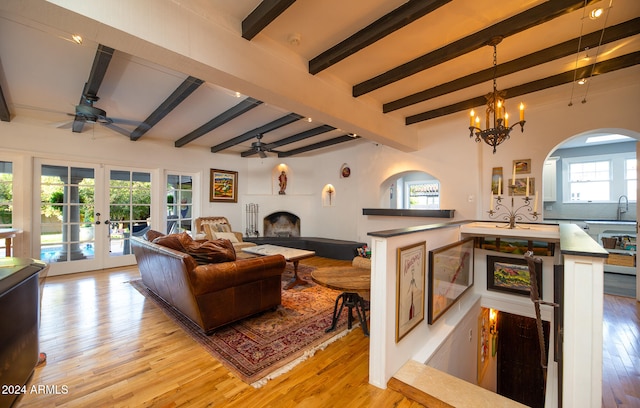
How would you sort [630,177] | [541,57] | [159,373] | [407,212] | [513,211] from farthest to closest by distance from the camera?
[630,177]
[407,212]
[513,211]
[541,57]
[159,373]

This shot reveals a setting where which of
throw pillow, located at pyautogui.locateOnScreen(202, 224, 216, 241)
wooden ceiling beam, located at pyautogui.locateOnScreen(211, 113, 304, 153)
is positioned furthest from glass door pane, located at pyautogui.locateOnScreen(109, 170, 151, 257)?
wooden ceiling beam, located at pyautogui.locateOnScreen(211, 113, 304, 153)

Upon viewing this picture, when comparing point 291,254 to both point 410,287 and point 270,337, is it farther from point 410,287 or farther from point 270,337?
point 410,287

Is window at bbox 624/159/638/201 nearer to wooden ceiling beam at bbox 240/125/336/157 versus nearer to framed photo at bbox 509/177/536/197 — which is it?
framed photo at bbox 509/177/536/197

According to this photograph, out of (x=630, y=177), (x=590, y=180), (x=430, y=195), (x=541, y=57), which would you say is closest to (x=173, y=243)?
(x=541, y=57)

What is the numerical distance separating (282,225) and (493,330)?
511 cm

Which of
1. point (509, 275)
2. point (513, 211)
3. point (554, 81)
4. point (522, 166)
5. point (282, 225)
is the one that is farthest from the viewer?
point (282, 225)

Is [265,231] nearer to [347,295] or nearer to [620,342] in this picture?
[347,295]

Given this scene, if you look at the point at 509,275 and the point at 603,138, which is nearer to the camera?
the point at 509,275

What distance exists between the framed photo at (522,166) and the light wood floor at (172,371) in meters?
2.07

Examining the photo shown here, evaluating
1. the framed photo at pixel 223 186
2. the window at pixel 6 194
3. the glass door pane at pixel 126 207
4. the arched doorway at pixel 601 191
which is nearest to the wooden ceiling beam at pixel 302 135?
the framed photo at pixel 223 186

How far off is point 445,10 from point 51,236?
649 centimetres

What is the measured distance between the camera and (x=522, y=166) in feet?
12.8

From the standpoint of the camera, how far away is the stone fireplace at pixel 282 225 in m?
7.01

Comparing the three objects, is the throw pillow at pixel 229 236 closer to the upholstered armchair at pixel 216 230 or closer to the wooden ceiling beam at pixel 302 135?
the upholstered armchair at pixel 216 230
